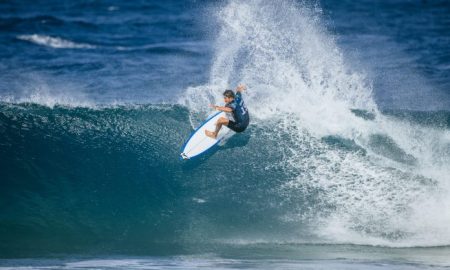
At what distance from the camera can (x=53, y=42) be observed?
2389cm

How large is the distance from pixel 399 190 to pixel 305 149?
1961mm

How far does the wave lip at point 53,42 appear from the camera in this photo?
919 inches

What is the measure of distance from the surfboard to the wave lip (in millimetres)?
12712

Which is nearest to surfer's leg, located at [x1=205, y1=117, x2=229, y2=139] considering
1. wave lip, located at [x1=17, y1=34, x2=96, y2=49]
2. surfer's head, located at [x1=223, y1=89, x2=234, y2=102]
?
surfer's head, located at [x1=223, y1=89, x2=234, y2=102]

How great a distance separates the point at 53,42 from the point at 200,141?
1430 centimetres

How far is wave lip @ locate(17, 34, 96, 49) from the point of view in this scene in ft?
76.6

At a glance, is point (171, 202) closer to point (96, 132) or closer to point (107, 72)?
point (96, 132)

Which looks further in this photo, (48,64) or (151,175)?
(48,64)

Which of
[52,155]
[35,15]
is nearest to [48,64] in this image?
[35,15]

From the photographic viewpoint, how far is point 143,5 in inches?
1180

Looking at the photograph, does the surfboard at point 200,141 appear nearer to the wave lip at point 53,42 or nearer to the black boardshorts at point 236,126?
the black boardshorts at point 236,126

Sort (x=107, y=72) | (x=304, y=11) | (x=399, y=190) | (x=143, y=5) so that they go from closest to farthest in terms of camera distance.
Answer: (x=399, y=190)
(x=304, y=11)
(x=107, y=72)
(x=143, y=5)

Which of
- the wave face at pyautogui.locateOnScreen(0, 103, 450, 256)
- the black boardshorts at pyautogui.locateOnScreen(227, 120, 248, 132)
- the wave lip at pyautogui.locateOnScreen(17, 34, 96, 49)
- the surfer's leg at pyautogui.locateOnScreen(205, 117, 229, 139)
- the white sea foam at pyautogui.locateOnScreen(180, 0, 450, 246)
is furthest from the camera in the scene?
the wave lip at pyautogui.locateOnScreen(17, 34, 96, 49)

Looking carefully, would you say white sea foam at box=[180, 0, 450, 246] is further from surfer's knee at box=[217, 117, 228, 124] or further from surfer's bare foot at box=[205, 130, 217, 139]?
surfer's knee at box=[217, 117, 228, 124]
